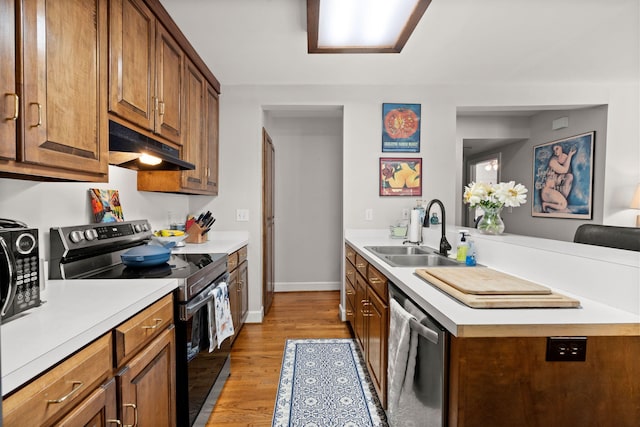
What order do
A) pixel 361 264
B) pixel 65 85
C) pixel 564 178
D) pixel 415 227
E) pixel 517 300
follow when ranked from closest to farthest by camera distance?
1. pixel 517 300
2. pixel 65 85
3. pixel 361 264
4. pixel 415 227
5. pixel 564 178

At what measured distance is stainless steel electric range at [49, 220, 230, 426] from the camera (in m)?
1.33

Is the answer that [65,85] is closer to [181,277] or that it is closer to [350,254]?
[181,277]

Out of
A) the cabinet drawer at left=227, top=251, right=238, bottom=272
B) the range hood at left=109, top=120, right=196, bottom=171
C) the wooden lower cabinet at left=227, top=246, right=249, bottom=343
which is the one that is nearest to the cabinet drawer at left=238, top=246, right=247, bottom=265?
the wooden lower cabinet at left=227, top=246, right=249, bottom=343

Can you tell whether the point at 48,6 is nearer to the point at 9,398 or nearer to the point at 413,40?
the point at 9,398

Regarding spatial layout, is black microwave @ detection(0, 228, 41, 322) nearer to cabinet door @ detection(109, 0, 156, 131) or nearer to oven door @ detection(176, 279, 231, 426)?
oven door @ detection(176, 279, 231, 426)

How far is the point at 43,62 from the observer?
3.28 feet

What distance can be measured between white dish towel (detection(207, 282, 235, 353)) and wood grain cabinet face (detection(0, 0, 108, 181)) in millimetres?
811

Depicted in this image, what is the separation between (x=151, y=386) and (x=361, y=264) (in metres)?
1.49

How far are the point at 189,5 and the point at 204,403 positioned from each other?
2.29m

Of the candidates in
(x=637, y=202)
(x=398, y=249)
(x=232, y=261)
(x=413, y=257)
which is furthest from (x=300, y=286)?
(x=637, y=202)

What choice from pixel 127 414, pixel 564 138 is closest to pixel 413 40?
pixel 127 414

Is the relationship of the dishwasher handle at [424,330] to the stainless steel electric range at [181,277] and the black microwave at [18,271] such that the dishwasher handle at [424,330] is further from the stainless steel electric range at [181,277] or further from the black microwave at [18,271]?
the black microwave at [18,271]

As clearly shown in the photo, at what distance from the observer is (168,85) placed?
6.42ft

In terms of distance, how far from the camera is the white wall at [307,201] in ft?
12.9
